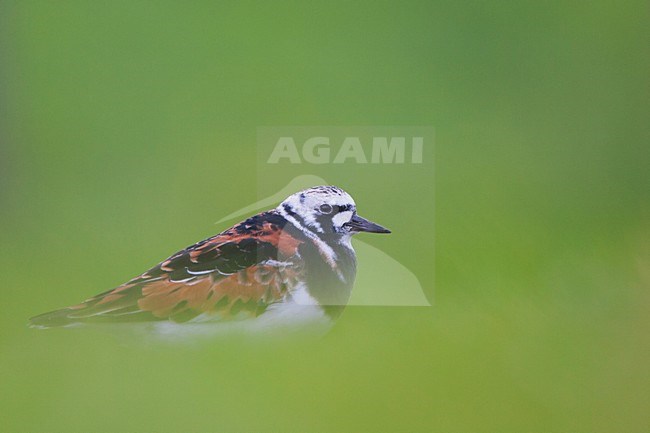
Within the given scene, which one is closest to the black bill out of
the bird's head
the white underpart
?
the bird's head

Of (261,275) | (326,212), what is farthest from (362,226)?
(261,275)

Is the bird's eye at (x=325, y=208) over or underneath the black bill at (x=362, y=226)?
over

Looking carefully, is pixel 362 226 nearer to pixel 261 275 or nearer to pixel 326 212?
pixel 326 212

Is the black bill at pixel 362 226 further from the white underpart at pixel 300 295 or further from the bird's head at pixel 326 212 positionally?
the white underpart at pixel 300 295

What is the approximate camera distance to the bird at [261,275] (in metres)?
0.88

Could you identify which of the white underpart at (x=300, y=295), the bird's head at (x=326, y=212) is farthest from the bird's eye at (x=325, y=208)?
the white underpart at (x=300, y=295)

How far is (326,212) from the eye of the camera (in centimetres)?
91

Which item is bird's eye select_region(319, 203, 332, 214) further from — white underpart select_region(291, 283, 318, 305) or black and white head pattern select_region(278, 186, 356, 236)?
white underpart select_region(291, 283, 318, 305)

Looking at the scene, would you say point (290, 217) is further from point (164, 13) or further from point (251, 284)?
point (164, 13)

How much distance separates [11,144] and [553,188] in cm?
90

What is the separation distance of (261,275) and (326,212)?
14 cm

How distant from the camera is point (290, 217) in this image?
2.99 ft

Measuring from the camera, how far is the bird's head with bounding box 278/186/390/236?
0.90 metres

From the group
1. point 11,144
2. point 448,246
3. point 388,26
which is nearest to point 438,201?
point 448,246
